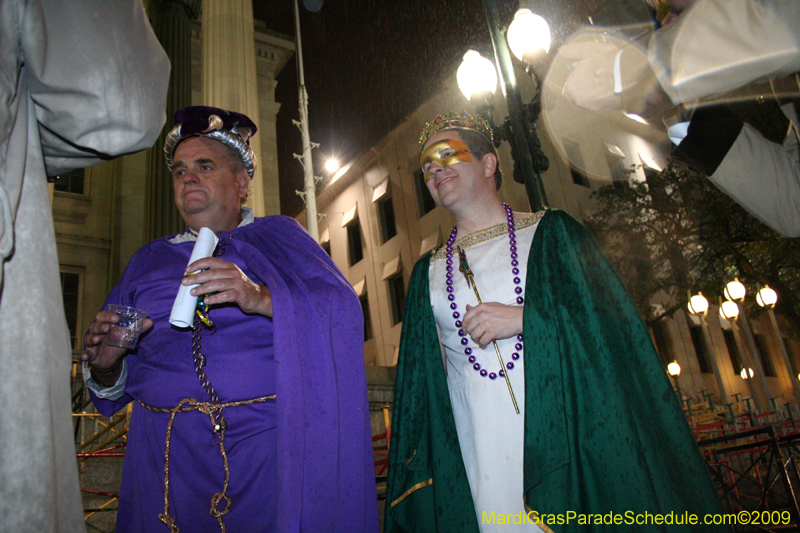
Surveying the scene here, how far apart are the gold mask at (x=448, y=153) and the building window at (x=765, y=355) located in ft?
110

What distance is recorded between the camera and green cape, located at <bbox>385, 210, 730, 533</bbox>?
6.37 ft

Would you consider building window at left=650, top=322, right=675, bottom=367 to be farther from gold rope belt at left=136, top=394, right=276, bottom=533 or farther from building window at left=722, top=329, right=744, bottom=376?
gold rope belt at left=136, top=394, right=276, bottom=533

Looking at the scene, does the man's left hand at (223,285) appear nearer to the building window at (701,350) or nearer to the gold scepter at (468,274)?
the gold scepter at (468,274)

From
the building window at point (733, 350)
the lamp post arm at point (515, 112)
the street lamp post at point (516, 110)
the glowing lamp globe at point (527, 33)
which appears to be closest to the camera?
the lamp post arm at point (515, 112)

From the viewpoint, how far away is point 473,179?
110 inches

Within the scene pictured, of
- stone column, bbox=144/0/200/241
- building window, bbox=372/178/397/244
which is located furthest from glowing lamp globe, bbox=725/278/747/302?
building window, bbox=372/178/397/244

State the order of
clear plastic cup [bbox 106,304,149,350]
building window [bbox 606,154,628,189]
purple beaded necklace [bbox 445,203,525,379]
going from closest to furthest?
clear plastic cup [bbox 106,304,149,350]
purple beaded necklace [bbox 445,203,525,379]
building window [bbox 606,154,628,189]

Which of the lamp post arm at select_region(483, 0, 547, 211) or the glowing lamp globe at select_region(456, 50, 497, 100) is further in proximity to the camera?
the glowing lamp globe at select_region(456, 50, 497, 100)

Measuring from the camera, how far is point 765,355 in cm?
3064

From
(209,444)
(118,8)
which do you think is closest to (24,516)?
(118,8)

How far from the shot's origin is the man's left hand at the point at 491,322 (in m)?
2.29

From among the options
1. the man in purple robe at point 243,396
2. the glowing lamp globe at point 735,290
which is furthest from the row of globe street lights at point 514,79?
the glowing lamp globe at point 735,290

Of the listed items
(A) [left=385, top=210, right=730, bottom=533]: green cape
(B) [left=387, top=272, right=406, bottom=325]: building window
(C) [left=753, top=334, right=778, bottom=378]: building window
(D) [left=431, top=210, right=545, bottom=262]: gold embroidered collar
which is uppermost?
(B) [left=387, top=272, right=406, bottom=325]: building window

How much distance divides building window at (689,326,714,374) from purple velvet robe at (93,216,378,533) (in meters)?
26.8
